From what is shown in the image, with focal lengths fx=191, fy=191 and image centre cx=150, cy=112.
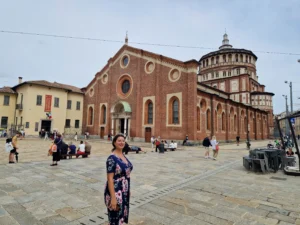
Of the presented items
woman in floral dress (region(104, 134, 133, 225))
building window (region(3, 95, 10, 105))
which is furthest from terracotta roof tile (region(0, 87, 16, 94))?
woman in floral dress (region(104, 134, 133, 225))

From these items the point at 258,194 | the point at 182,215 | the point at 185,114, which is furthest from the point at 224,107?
the point at 182,215

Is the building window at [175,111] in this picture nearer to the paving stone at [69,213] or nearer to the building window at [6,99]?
the paving stone at [69,213]

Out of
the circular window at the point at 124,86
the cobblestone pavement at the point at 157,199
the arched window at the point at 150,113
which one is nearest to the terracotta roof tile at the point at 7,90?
the circular window at the point at 124,86

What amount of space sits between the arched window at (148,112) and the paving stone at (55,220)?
23.5m

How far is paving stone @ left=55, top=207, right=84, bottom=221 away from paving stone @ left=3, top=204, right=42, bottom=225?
1.47 feet

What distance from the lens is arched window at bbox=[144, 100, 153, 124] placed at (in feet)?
89.6

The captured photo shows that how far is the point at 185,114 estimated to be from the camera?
23516 mm

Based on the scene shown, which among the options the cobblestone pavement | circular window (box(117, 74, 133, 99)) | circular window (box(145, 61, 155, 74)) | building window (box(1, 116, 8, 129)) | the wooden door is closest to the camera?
the cobblestone pavement

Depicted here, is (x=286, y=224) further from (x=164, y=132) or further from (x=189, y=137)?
(x=164, y=132)

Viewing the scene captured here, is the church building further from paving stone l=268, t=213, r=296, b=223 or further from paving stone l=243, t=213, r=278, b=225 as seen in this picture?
paving stone l=243, t=213, r=278, b=225

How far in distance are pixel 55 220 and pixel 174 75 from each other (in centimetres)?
2338

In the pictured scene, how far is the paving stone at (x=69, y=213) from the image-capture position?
3.70 m

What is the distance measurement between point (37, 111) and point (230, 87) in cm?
4219

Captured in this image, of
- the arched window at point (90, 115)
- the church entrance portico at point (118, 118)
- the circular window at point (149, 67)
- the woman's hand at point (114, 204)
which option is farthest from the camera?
the arched window at point (90, 115)
